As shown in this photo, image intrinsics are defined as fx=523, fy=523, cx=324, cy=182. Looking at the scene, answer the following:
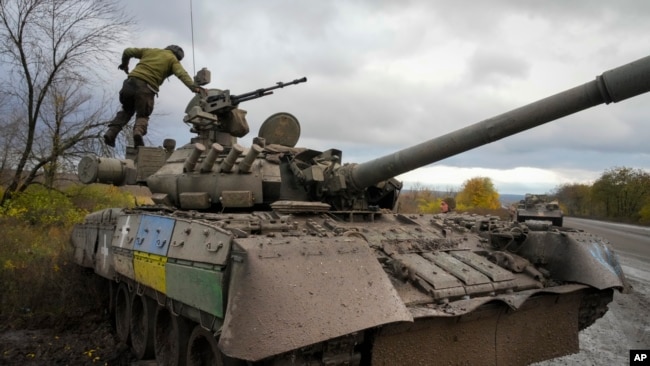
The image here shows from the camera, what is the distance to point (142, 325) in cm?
794

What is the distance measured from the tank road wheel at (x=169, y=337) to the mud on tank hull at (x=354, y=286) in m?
0.02

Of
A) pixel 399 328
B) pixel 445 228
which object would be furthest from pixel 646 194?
pixel 399 328

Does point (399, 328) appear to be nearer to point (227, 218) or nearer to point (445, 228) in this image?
point (227, 218)

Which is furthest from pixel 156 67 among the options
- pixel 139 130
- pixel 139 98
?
pixel 139 130

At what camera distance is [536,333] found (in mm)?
6086

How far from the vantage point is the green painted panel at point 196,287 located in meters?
4.53

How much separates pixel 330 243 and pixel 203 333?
1.90 meters

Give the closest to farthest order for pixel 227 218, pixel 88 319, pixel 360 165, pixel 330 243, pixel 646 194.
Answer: pixel 330 243 → pixel 227 218 → pixel 360 165 → pixel 88 319 → pixel 646 194

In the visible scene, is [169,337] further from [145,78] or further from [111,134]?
[145,78]

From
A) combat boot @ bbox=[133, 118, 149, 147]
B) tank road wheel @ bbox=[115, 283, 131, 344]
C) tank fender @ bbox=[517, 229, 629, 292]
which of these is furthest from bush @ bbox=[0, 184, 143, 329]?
tank fender @ bbox=[517, 229, 629, 292]

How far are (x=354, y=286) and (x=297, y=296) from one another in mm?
563

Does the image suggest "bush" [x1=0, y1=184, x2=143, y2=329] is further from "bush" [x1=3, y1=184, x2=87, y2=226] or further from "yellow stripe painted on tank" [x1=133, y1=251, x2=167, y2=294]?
"yellow stripe painted on tank" [x1=133, y1=251, x2=167, y2=294]

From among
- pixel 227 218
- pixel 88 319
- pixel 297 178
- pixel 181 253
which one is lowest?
pixel 88 319

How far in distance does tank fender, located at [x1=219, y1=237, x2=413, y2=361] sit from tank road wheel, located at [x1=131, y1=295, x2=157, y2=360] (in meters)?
3.53
